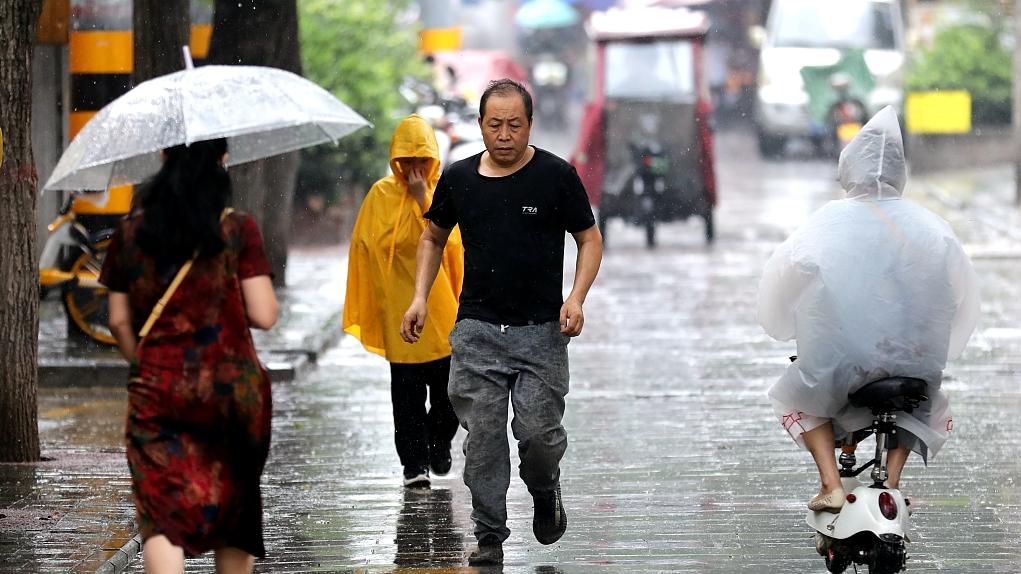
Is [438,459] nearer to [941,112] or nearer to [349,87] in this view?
[349,87]

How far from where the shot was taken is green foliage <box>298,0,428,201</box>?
21328 mm

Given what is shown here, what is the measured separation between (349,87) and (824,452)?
16253 mm

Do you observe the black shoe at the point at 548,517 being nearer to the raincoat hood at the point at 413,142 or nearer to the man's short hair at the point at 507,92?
the man's short hair at the point at 507,92

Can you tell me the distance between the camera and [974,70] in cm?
2998

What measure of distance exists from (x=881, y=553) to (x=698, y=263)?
12.9 metres

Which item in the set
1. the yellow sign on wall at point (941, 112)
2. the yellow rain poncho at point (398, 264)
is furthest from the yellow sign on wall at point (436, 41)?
the yellow rain poncho at point (398, 264)

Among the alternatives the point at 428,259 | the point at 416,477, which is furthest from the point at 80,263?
the point at 428,259

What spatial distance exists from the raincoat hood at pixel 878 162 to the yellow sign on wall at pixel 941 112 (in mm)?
23139

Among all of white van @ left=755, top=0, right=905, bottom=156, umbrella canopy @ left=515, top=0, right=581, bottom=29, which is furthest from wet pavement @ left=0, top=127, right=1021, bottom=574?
umbrella canopy @ left=515, top=0, right=581, bottom=29

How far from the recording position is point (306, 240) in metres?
21.2

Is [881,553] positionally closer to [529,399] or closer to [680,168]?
[529,399]

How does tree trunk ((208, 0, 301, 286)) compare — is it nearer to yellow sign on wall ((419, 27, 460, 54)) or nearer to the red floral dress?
the red floral dress

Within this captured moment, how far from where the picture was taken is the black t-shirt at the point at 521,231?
660 cm

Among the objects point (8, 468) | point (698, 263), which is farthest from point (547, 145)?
point (8, 468)
